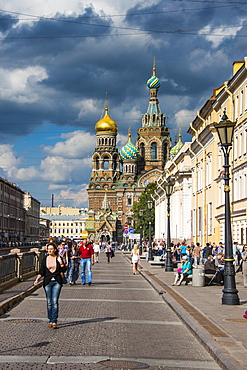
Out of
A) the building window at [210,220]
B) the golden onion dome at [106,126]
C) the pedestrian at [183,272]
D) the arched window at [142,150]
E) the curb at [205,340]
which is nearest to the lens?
the curb at [205,340]

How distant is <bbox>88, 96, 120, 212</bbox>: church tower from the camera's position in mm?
166375

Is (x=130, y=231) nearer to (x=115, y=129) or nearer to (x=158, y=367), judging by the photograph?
(x=158, y=367)

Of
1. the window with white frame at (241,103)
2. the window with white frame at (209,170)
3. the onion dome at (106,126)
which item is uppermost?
the onion dome at (106,126)

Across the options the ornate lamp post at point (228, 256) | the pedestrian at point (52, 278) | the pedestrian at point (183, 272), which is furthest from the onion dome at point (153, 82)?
the pedestrian at point (52, 278)

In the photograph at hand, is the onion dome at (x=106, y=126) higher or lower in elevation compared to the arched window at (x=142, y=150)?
higher

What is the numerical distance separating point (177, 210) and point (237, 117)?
3516cm

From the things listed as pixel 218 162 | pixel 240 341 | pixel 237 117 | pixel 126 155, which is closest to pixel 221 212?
pixel 218 162

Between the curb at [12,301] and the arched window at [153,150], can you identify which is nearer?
the curb at [12,301]

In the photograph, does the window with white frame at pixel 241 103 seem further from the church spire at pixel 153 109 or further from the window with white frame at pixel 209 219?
the church spire at pixel 153 109

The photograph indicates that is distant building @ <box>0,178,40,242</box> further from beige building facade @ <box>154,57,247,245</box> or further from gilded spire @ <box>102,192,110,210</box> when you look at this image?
beige building facade @ <box>154,57,247,245</box>

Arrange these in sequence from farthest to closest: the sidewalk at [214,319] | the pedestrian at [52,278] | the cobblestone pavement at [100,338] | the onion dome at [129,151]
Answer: the onion dome at [129,151], the pedestrian at [52,278], the sidewalk at [214,319], the cobblestone pavement at [100,338]

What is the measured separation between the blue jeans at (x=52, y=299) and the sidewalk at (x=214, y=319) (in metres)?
2.61

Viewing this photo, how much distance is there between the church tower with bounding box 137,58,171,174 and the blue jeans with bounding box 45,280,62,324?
485 feet

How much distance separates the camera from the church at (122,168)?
161375 mm
